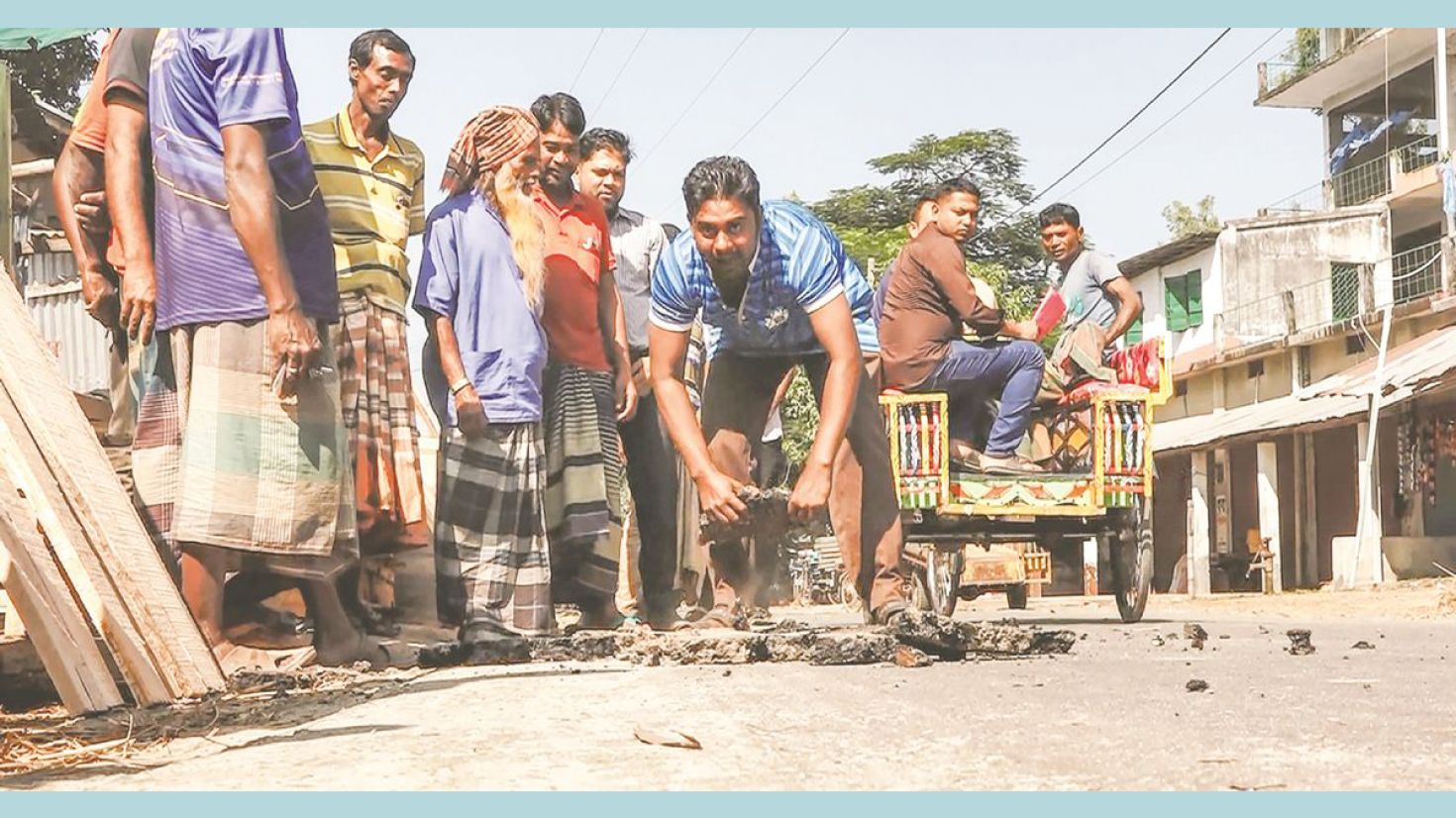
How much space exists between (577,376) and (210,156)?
6.59 ft

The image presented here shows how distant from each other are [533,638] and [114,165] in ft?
6.69

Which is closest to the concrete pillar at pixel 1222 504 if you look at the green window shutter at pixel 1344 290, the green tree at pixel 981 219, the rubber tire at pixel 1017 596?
the green window shutter at pixel 1344 290

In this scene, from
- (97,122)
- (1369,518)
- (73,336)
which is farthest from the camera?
(1369,518)

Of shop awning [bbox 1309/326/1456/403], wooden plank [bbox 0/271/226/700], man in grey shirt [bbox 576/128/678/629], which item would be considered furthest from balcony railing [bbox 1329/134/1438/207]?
wooden plank [bbox 0/271/226/700]

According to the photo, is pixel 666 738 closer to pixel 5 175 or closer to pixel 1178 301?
pixel 5 175

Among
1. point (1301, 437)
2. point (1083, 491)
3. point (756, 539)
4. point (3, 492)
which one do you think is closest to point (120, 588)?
Answer: point (3, 492)

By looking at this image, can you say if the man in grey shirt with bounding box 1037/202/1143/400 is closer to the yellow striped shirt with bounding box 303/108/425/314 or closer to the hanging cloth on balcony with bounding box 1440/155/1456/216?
the yellow striped shirt with bounding box 303/108/425/314

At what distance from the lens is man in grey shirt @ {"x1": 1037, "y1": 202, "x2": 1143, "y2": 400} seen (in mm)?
9266

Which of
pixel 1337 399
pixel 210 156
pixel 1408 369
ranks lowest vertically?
pixel 210 156

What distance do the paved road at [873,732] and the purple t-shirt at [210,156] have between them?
1297 mm

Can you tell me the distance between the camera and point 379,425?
671 centimetres

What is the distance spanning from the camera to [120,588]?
483 cm

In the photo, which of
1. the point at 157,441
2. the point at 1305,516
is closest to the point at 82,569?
the point at 157,441

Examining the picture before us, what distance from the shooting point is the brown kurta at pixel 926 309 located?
8.52 m
